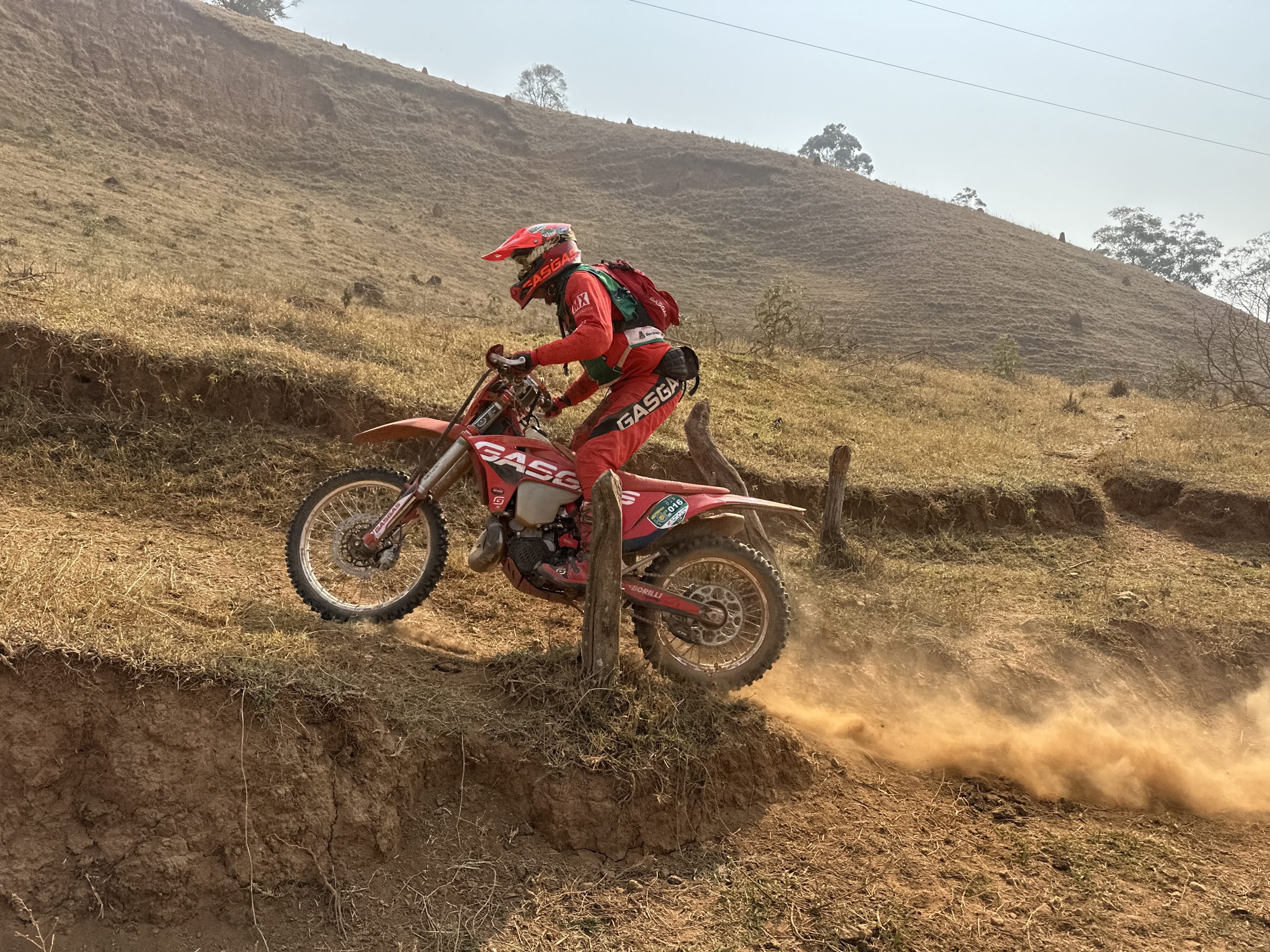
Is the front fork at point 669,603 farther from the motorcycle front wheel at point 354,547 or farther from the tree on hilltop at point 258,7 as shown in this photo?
the tree on hilltop at point 258,7

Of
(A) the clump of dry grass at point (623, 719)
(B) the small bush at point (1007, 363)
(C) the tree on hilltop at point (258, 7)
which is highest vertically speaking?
(C) the tree on hilltop at point (258, 7)

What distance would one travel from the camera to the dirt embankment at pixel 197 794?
3547 mm

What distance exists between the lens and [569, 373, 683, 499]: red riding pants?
495 centimetres

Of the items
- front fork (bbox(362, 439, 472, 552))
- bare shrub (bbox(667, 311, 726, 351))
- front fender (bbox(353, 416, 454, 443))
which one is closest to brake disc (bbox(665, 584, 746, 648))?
front fork (bbox(362, 439, 472, 552))

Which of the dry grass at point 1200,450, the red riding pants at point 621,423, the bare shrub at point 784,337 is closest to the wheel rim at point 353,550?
the red riding pants at point 621,423

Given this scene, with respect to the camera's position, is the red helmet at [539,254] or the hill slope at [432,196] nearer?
the red helmet at [539,254]

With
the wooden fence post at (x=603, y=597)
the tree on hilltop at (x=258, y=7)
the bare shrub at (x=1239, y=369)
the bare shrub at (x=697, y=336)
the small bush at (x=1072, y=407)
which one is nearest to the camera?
the wooden fence post at (x=603, y=597)

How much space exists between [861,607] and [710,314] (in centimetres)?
2349

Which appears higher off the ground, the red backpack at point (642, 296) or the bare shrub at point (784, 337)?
the bare shrub at point (784, 337)

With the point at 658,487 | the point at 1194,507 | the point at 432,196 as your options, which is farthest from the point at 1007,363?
the point at 432,196

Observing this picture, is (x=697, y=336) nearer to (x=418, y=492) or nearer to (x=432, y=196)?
(x=418, y=492)

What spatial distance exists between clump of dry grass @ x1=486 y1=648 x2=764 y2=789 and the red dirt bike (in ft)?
0.76

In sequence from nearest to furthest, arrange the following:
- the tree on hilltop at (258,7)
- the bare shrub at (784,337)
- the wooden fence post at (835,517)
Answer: the wooden fence post at (835,517) → the bare shrub at (784,337) → the tree on hilltop at (258,7)

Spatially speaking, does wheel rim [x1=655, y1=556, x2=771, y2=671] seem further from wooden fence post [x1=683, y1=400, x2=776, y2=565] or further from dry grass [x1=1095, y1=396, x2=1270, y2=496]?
dry grass [x1=1095, y1=396, x2=1270, y2=496]
